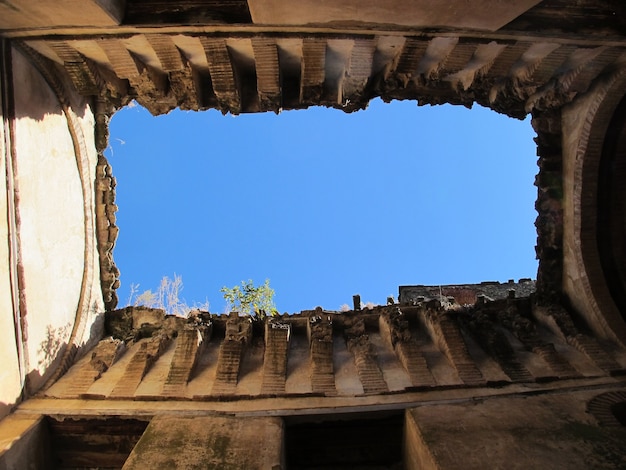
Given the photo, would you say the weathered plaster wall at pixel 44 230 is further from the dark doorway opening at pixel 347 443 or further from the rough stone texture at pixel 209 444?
the dark doorway opening at pixel 347 443

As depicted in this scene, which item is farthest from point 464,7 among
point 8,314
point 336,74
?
point 8,314

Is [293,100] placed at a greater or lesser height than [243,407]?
A: greater

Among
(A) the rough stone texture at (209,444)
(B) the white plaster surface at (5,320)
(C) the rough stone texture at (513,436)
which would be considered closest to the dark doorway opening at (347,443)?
(C) the rough stone texture at (513,436)

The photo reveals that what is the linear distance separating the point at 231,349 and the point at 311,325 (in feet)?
3.78

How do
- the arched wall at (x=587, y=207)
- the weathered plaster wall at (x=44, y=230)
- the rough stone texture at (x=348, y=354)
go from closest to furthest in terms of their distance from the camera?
1. the weathered plaster wall at (x=44, y=230)
2. the rough stone texture at (x=348, y=354)
3. the arched wall at (x=587, y=207)

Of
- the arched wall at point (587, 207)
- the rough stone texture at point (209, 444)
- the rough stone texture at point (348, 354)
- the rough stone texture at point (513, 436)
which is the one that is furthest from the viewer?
the arched wall at point (587, 207)

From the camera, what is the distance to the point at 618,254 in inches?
296

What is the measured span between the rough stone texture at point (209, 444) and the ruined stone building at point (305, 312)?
0.02 meters

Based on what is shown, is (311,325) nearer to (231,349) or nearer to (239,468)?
(231,349)

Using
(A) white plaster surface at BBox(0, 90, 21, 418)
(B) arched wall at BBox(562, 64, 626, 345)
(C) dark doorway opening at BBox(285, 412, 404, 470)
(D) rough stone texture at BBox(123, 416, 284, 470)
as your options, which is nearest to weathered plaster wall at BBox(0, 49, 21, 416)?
(A) white plaster surface at BBox(0, 90, 21, 418)

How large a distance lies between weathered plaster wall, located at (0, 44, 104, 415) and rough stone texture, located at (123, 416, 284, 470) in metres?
1.86

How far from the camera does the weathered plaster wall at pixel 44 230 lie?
573cm

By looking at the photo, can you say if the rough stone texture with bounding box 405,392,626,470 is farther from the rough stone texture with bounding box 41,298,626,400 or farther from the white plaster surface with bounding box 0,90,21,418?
the white plaster surface with bounding box 0,90,21,418

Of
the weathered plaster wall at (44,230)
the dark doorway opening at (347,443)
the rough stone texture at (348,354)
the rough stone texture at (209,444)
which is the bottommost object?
the dark doorway opening at (347,443)
